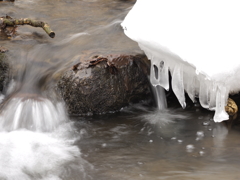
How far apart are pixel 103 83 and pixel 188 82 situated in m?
0.89

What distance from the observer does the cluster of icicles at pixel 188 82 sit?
11.1 ft

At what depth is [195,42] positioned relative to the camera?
3.26 metres

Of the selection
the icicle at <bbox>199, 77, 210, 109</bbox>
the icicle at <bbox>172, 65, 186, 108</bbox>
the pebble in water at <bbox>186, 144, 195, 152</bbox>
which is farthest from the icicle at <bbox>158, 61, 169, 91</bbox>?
the pebble in water at <bbox>186, 144, 195, 152</bbox>

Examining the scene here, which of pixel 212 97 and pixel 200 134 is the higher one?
pixel 212 97

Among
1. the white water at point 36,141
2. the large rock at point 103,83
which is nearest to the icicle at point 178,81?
the large rock at point 103,83

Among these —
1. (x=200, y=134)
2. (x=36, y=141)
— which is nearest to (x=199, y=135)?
(x=200, y=134)

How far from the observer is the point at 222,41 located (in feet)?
10.6

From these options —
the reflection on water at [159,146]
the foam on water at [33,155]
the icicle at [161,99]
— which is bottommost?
the foam on water at [33,155]

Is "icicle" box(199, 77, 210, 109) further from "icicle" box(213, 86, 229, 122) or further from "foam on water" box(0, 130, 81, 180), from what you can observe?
"foam on water" box(0, 130, 81, 180)

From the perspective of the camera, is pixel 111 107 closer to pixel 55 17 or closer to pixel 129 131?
pixel 129 131

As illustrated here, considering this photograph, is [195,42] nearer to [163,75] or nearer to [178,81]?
[178,81]

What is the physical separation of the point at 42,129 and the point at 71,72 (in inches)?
26.3

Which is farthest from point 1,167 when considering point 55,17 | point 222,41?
point 55,17

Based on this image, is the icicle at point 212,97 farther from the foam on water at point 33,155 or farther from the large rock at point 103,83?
the foam on water at point 33,155
